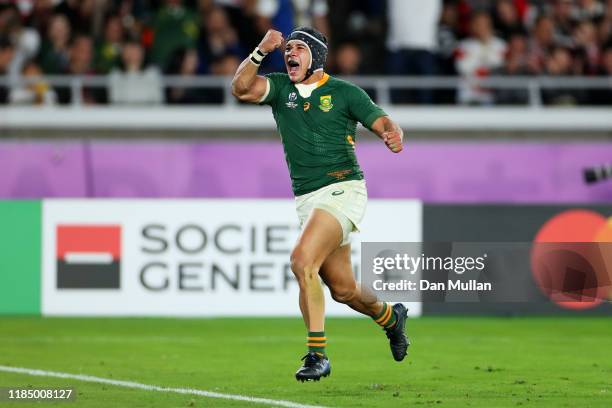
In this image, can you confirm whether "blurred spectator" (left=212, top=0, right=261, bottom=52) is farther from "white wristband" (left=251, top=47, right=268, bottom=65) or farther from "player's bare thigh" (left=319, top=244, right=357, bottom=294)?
"player's bare thigh" (left=319, top=244, right=357, bottom=294)

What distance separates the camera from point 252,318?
16359 millimetres

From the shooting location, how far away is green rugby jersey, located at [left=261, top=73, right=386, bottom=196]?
1012cm

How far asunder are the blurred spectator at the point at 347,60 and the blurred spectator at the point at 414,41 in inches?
26.3

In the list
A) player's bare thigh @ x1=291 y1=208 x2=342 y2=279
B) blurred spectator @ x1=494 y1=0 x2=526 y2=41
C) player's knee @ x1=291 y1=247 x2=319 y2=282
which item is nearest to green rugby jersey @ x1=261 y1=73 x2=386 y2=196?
player's bare thigh @ x1=291 y1=208 x2=342 y2=279

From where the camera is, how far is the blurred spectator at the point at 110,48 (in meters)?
19.2

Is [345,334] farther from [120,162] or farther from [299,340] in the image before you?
[120,162]

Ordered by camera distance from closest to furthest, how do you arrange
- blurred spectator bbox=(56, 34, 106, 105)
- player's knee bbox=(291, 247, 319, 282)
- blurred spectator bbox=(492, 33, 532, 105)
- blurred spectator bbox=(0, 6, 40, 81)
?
player's knee bbox=(291, 247, 319, 282) < blurred spectator bbox=(0, 6, 40, 81) < blurred spectator bbox=(56, 34, 106, 105) < blurred spectator bbox=(492, 33, 532, 105)

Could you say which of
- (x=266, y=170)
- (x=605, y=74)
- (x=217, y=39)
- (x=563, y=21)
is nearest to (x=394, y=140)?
(x=266, y=170)

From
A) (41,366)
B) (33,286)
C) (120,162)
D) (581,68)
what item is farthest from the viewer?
(581,68)

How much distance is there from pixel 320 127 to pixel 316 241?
0.91 m

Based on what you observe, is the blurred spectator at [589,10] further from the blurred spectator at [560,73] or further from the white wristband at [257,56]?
the white wristband at [257,56]

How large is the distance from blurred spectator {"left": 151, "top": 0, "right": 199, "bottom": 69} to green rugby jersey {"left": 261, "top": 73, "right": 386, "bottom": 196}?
931 cm

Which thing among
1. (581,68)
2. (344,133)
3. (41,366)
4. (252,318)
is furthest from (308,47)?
(581,68)

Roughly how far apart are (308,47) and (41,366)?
361cm
